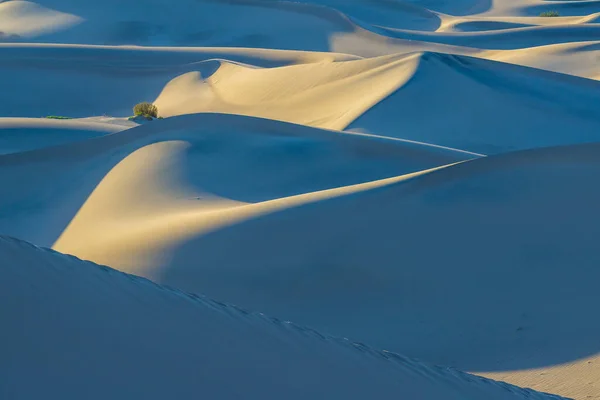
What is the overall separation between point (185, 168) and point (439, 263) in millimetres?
4638

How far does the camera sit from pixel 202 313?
4891 mm

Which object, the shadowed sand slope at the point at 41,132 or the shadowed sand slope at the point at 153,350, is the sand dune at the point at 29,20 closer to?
the shadowed sand slope at the point at 41,132

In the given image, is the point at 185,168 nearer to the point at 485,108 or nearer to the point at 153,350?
the point at 485,108

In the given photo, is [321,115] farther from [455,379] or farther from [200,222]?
[455,379]

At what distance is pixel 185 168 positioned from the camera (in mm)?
11844

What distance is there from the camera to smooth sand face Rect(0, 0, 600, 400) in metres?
7.25

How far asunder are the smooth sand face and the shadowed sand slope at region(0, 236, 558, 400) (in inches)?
2.8

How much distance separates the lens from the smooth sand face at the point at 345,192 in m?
7.25

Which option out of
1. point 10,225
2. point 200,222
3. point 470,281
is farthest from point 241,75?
point 470,281

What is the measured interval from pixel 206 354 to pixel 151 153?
8.26 meters

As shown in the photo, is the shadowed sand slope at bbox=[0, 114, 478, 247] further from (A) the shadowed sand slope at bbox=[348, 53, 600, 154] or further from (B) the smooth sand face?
(A) the shadowed sand slope at bbox=[348, 53, 600, 154]

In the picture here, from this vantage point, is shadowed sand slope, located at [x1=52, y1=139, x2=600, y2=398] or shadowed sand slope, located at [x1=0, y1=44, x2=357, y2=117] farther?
shadowed sand slope, located at [x1=0, y1=44, x2=357, y2=117]

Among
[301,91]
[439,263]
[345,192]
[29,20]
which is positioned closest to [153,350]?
[439,263]

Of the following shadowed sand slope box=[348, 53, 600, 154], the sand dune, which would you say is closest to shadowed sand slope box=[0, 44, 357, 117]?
shadowed sand slope box=[348, 53, 600, 154]
